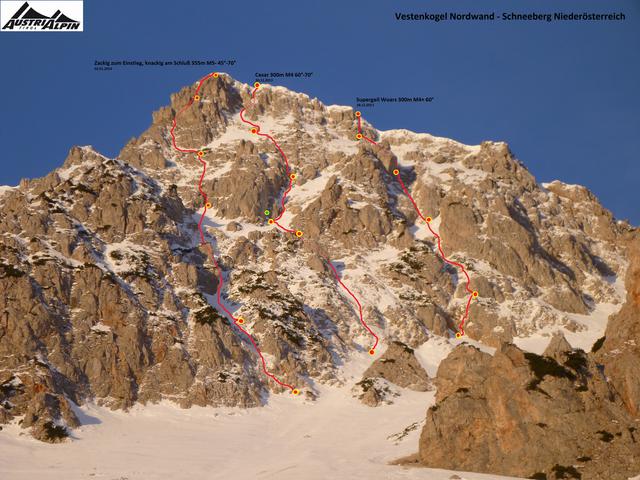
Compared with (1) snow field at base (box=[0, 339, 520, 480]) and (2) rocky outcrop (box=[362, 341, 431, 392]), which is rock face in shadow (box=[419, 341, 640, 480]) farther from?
(2) rocky outcrop (box=[362, 341, 431, 392])

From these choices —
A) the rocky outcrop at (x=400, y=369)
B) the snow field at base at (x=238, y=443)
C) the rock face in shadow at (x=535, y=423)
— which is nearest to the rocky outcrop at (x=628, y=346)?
the rock face in shadow at (x=535, y=423)

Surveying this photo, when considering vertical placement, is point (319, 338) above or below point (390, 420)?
above

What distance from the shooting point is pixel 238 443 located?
448 ft

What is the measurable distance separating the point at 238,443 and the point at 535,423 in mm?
58733

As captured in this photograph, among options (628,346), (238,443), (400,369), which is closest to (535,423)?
(628,346)

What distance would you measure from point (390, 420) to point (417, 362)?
1231 inches

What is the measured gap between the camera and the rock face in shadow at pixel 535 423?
284 ft

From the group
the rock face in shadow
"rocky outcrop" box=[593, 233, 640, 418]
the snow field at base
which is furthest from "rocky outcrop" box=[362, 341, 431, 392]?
"rocky outcrop" box=[593, 233, 640, 418]

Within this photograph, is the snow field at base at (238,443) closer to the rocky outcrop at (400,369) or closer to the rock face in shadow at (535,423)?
the rocky outcrop at (400,369)

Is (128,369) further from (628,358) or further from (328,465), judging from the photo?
(628,358)

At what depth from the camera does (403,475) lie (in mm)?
91812

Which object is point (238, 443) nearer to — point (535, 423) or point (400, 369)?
point (400, 369)

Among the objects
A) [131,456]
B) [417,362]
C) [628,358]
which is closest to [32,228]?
[131,456]

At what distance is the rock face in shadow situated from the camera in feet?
284
